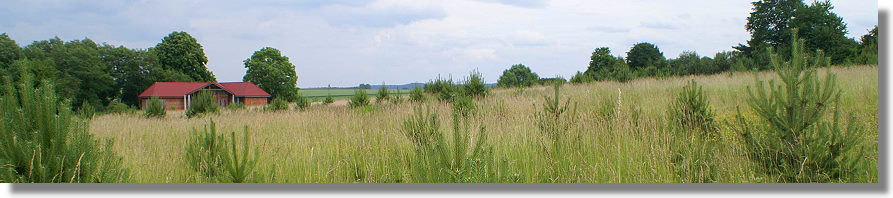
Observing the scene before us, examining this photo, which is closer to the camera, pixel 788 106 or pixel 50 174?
pixel 50 174

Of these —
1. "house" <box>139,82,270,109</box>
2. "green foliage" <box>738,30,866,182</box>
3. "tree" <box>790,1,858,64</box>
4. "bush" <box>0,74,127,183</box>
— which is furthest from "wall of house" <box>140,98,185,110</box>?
"tree" <box>790,1,858,64</box>

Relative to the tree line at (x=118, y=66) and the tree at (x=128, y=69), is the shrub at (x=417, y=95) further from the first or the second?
the tree at (x=128, y=69)

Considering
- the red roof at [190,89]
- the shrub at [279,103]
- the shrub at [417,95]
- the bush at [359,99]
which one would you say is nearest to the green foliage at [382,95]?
the bush at [359,99]

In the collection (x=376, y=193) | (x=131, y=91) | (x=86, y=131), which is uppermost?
(x=131, y=91)

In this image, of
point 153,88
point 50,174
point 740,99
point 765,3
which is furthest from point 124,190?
point 740,99

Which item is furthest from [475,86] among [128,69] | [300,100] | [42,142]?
[42,142]

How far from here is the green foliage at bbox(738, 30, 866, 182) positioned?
2.84 meters

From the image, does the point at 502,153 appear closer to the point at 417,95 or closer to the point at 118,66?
the point at 118,66

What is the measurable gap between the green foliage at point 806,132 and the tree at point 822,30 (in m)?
1.26

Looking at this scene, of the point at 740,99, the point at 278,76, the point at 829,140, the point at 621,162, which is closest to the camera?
the point at 829,140

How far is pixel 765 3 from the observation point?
4152 millimetres

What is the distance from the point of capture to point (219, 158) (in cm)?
280

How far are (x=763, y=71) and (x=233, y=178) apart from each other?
862 cm

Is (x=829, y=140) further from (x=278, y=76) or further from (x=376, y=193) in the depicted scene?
(x=278, y=76)
